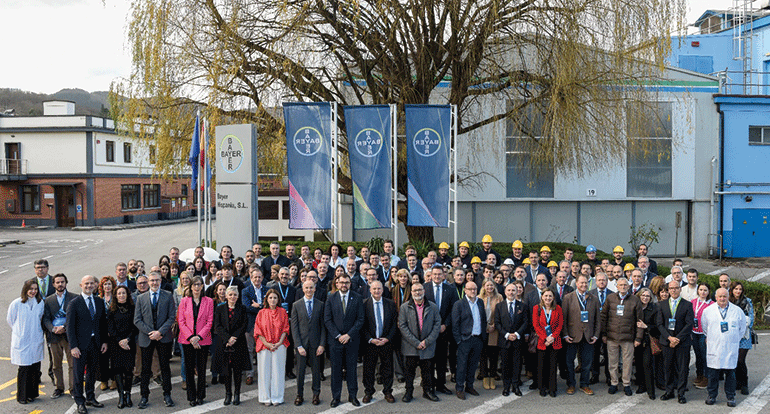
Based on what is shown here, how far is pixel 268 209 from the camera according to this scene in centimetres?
2797

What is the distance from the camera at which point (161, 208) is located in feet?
181

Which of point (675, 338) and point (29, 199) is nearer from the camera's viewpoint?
point (675, 338)

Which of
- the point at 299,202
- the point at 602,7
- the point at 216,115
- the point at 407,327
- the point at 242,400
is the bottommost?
the point at 242,400

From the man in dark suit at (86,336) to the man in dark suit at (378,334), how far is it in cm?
363

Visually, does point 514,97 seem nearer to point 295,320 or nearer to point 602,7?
point 602,7

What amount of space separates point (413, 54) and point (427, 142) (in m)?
2.71

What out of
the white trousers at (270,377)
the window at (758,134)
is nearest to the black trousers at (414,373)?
the white trousers at (270,377)

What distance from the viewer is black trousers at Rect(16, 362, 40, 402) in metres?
8.88

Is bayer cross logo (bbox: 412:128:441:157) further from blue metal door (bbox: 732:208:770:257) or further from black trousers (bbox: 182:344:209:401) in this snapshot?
blue metal door (bbox: 732:208:770:257)

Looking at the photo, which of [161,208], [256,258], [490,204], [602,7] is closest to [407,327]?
[256,258]

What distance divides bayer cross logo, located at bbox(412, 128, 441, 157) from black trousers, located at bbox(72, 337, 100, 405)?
8470 millimetres

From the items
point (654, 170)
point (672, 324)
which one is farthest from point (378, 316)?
point (654, 170)

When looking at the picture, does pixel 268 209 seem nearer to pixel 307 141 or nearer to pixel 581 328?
pixel 307 141

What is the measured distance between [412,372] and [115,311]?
4237mm
